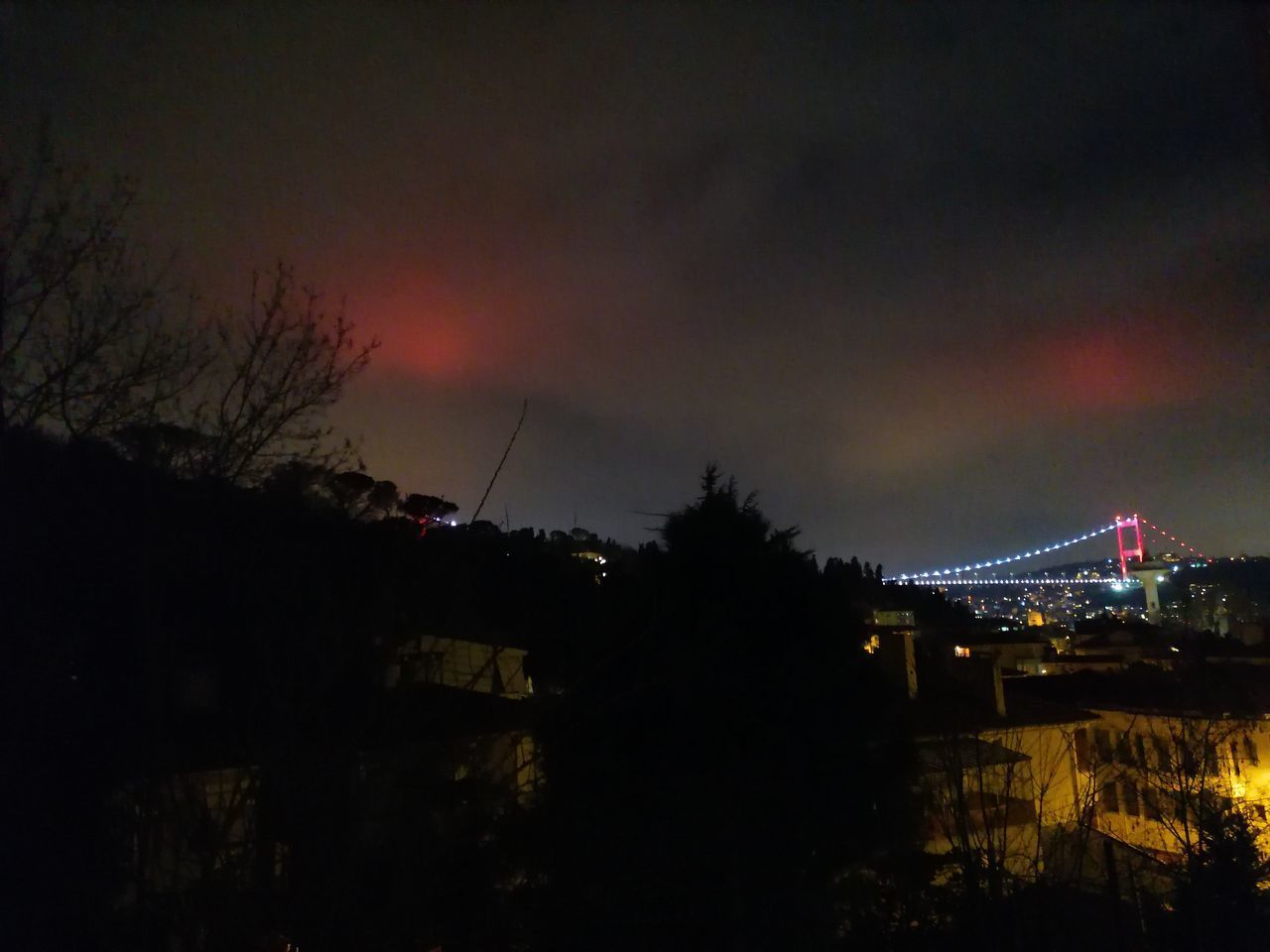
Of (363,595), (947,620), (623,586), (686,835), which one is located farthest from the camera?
(947,620)

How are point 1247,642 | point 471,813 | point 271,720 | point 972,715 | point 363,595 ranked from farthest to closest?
point 1247,642 → point 972,715 → point 471,813 → point 363,595 → point 271,720

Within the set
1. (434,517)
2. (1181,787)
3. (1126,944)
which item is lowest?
(1126,944)

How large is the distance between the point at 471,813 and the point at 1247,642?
107 ft

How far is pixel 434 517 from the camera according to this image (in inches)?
160

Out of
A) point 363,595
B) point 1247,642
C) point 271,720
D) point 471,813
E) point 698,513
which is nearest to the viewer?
point 271,720

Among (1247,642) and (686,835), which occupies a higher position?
(1247,642)

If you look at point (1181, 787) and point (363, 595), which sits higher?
point (363, 595)

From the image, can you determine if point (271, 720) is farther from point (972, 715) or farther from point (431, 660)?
point (972, 715)

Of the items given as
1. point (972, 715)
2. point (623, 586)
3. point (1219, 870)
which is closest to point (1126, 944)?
point (1219, 870)

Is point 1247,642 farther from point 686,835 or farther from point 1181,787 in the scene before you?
point 686,835

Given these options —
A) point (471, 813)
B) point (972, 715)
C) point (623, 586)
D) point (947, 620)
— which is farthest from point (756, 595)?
point (947, 620)

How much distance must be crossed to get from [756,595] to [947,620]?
4060 centimetres

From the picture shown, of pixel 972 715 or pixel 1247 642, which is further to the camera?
pixel 1247 642

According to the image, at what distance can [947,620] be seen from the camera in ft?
149
